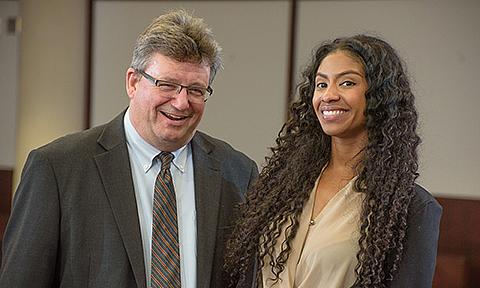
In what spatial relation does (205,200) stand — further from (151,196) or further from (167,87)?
(167,87)

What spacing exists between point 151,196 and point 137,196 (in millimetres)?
29

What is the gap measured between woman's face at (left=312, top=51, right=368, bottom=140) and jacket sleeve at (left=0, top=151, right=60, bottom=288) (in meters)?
0.55

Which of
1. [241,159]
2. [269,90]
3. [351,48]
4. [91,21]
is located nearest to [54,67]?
[91,21]

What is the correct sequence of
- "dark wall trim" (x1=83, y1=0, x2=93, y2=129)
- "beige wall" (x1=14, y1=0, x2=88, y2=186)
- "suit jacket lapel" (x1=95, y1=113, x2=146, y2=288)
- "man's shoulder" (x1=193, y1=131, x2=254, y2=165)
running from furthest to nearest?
1. "dark wall trim" (x1=83, y1=0, x2=93, y2=129)
2. "beige wall" (x1=14, y1=0, x2=88, y2=186)
3. "man's shoulder" (x1=193, y1=131, x2=254, y2=165)
4. "suit jacket lapel" (x1=95, y1=113, x2=146, y2=288)

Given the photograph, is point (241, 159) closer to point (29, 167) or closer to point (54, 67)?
point (29, 167)

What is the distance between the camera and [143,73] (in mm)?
1593

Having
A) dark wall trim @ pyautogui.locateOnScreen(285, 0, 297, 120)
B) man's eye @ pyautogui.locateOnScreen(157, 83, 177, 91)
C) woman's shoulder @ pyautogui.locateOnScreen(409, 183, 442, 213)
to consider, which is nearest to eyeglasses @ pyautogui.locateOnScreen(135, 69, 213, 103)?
man's eye @ pyautogui.locateOnScreen(157, 83, 177, 91)

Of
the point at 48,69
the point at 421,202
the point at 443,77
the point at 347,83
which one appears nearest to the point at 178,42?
the point at 347,83

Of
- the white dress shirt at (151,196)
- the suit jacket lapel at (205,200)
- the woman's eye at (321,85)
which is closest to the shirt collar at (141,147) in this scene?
the white dress shirt at (151,196)

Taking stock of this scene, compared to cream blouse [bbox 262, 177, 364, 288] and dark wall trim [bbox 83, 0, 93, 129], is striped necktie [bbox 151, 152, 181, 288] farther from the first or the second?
dark wall trim [bbox 83, 0, 93, 129]

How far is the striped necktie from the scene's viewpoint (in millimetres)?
1563

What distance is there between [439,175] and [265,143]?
0.84 metres

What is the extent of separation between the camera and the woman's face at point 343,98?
4.93ft

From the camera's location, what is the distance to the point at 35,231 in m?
1.50
